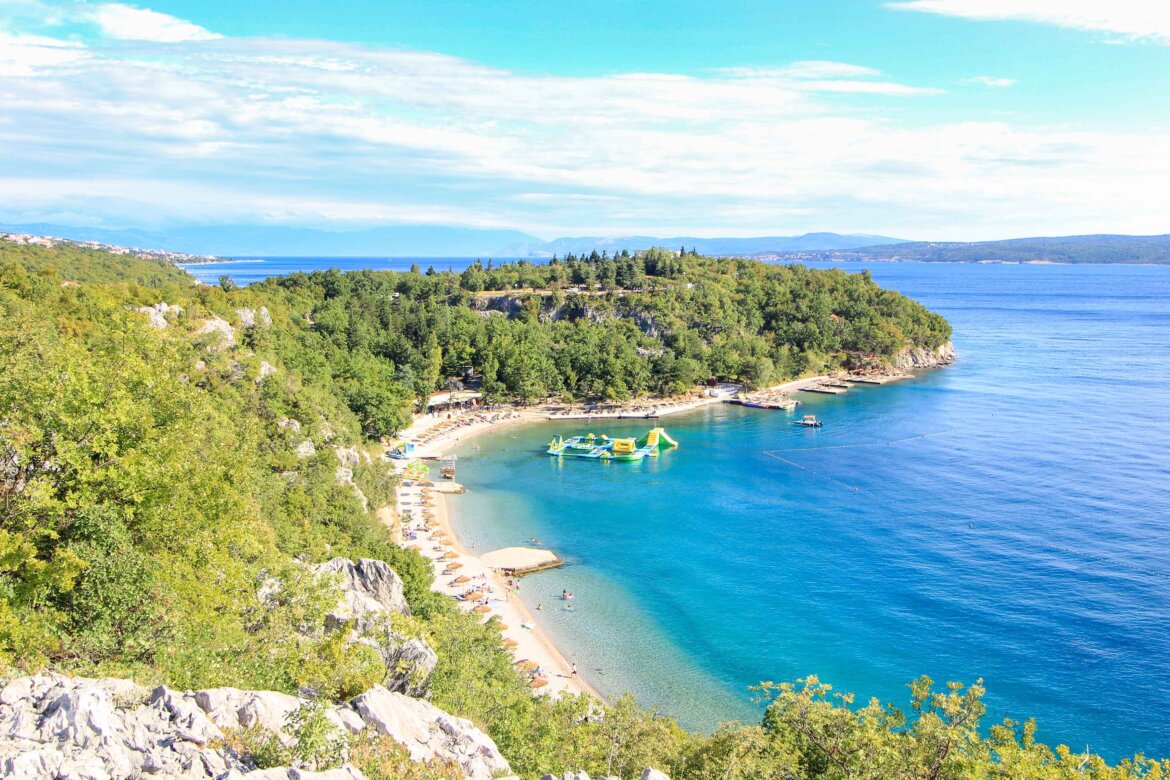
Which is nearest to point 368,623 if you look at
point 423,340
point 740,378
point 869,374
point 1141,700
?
point 1141,700

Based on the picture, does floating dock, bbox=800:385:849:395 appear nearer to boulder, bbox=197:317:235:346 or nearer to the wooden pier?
the wooden pier

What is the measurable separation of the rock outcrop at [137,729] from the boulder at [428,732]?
47 mm

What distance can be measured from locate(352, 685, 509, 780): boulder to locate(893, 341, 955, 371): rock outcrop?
107 metres

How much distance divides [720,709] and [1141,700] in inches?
693

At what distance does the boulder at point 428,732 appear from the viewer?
13.1m

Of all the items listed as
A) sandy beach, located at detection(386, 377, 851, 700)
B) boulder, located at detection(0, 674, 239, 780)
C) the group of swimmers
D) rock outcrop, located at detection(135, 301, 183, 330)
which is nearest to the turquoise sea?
the group of swimmers

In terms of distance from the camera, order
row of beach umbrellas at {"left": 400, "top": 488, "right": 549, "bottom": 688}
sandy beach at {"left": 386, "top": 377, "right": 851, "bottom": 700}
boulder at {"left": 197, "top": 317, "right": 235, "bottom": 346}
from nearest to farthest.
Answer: row of beach umbrellas at {"left": 400, "top": 488, "right": 549, "bottom": 688}
sandy beach at {"left": 386, "top": 377, "right": 851, "bottom": 700}
boulder at {"left": 197, "top": 317, "right": 235, "bottom": 346}

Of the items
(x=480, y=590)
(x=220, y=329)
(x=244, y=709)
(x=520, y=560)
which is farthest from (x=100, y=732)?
(x=220, y=329)

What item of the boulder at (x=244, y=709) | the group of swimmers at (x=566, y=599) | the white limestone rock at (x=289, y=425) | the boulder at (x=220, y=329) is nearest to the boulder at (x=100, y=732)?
the boulder at (x=244, y=709)

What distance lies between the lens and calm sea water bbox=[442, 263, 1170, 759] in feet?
102

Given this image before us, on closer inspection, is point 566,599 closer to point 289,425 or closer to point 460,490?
point 289,425

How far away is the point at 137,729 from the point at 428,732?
17.2 ft

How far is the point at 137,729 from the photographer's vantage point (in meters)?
10.4

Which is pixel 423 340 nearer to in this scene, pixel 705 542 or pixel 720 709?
pixel 705 542
